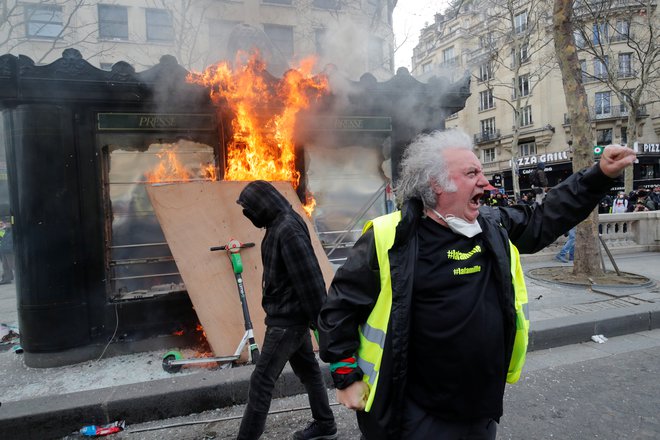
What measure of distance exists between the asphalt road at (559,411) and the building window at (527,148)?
116 ft

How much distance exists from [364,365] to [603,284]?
23.2 ft

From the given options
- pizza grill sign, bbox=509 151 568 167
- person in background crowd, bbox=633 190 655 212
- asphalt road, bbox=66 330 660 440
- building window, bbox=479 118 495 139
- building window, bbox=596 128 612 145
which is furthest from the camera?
building window, bbox=479 118 495 139

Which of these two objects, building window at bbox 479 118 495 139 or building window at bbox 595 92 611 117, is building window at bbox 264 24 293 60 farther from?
building window at bbox 595 92 611 117

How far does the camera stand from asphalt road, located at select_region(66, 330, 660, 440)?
3.13 meters

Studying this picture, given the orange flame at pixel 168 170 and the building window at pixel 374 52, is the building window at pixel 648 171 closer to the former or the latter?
the building window at pixel 374 52


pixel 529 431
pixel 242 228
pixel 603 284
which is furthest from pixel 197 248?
pixel 603 284

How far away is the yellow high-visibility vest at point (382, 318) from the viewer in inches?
67.7

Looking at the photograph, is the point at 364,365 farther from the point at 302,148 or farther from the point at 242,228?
the point at 302,148

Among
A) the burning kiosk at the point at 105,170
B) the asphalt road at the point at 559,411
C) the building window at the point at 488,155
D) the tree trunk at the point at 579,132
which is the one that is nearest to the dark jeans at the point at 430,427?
the asphalt road at the point at 559,411

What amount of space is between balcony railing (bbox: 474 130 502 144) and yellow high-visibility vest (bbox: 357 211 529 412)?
3821cm

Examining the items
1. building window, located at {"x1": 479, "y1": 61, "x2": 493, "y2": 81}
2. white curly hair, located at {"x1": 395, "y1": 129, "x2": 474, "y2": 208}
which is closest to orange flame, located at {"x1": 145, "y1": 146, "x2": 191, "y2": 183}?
white curly hair, located at {"x1": 395, "y1": 129, "x2": 474, "y2": 208}

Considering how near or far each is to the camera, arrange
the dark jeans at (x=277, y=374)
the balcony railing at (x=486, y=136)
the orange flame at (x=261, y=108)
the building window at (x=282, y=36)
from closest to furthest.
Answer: the dark jeans at (x=277, y=374)
the orange flame at (x=261, y=108)
the building window at (x=282, y=36)
the balcony railing at (x=486, y=136)

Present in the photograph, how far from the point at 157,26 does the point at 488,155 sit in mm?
31366

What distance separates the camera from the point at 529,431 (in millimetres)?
3129
